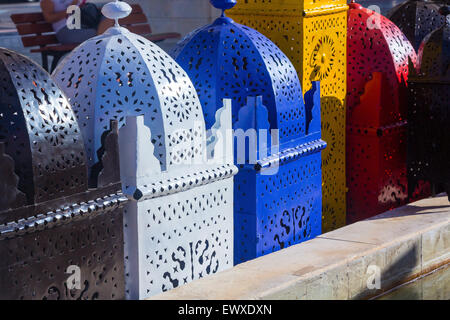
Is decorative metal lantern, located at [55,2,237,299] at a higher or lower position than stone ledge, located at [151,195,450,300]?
higher

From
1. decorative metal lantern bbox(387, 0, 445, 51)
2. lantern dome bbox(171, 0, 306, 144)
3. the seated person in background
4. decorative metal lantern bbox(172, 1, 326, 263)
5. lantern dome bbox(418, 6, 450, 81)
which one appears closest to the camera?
decorative metal lantern bbox(172, 1, 326, 263)

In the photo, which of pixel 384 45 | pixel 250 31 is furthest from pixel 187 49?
pixel 384 45

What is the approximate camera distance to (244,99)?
4922 mm

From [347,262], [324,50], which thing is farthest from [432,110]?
[347,262]

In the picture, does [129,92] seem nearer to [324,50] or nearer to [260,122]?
[260,122]

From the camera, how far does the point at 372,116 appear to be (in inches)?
231

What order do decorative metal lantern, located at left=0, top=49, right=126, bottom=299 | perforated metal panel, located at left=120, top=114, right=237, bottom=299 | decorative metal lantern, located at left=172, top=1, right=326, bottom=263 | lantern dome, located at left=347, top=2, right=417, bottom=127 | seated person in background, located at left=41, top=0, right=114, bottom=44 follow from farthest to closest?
seated person in background, located at left=41, top=0, right=114, bottom=44 < lantern dome, located at left=347, top=2, right=417, bottom=127 < decorative metal lantern, located at left=172, top=1, right=326, bottom=263 < perforated metal panel, located at left=120, top=114, right=237, bottom=299 < decorative metal lantern, located at left=0, top=49, right=126, bottom=299

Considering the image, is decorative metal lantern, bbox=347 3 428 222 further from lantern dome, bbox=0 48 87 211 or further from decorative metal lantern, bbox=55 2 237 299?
lantern dome, bbox=0 48 87 211

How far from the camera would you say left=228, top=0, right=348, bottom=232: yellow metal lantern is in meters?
5.39

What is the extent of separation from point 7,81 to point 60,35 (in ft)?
28.2

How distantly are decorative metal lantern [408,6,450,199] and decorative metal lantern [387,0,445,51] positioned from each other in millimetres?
940

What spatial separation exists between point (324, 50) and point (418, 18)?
162 centimetres

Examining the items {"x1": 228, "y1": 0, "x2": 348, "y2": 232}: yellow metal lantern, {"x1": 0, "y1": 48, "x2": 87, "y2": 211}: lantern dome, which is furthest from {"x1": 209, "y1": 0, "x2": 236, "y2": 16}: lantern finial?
{"x1": 0, "y1": 48, "x2": 87, "y2": 211}: lantern dome

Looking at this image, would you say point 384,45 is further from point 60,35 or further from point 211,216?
point 60,35
